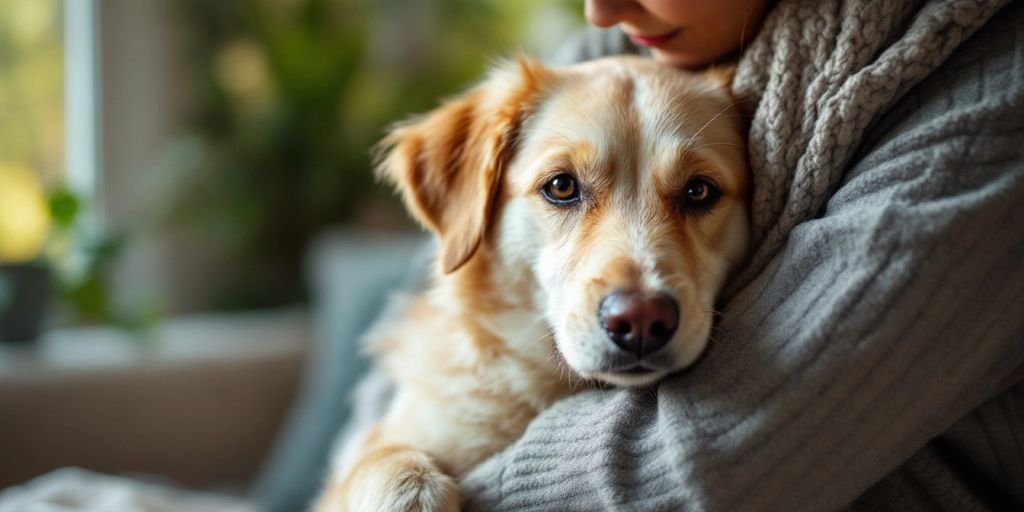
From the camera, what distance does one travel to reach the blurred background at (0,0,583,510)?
257 centimetres

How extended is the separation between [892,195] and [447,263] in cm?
80

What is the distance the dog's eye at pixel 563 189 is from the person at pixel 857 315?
1.01 ft

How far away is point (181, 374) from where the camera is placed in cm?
271

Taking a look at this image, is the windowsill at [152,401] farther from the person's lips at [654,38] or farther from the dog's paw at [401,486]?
the person's lips at [654,38]

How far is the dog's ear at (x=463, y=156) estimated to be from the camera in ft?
5.19

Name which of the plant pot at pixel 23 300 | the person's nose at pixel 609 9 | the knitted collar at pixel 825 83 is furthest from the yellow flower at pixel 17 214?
the knitted collar at pixel 825 83

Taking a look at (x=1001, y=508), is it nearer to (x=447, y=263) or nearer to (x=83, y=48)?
(x=447, y=263)

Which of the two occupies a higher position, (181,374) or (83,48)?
(83,48)

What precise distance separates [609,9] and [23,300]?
2.14 m

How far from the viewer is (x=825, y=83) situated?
1.21 meters

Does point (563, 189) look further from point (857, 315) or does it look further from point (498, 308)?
point (857, 315)

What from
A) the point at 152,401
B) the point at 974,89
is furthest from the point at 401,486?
the point at 152,401

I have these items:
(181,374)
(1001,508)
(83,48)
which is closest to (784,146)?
(1001,508)

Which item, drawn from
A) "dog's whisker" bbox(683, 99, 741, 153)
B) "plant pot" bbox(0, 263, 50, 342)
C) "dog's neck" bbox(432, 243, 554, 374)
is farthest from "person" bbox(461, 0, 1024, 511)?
"plant pot" bbox(0, 263, 50, 342)
